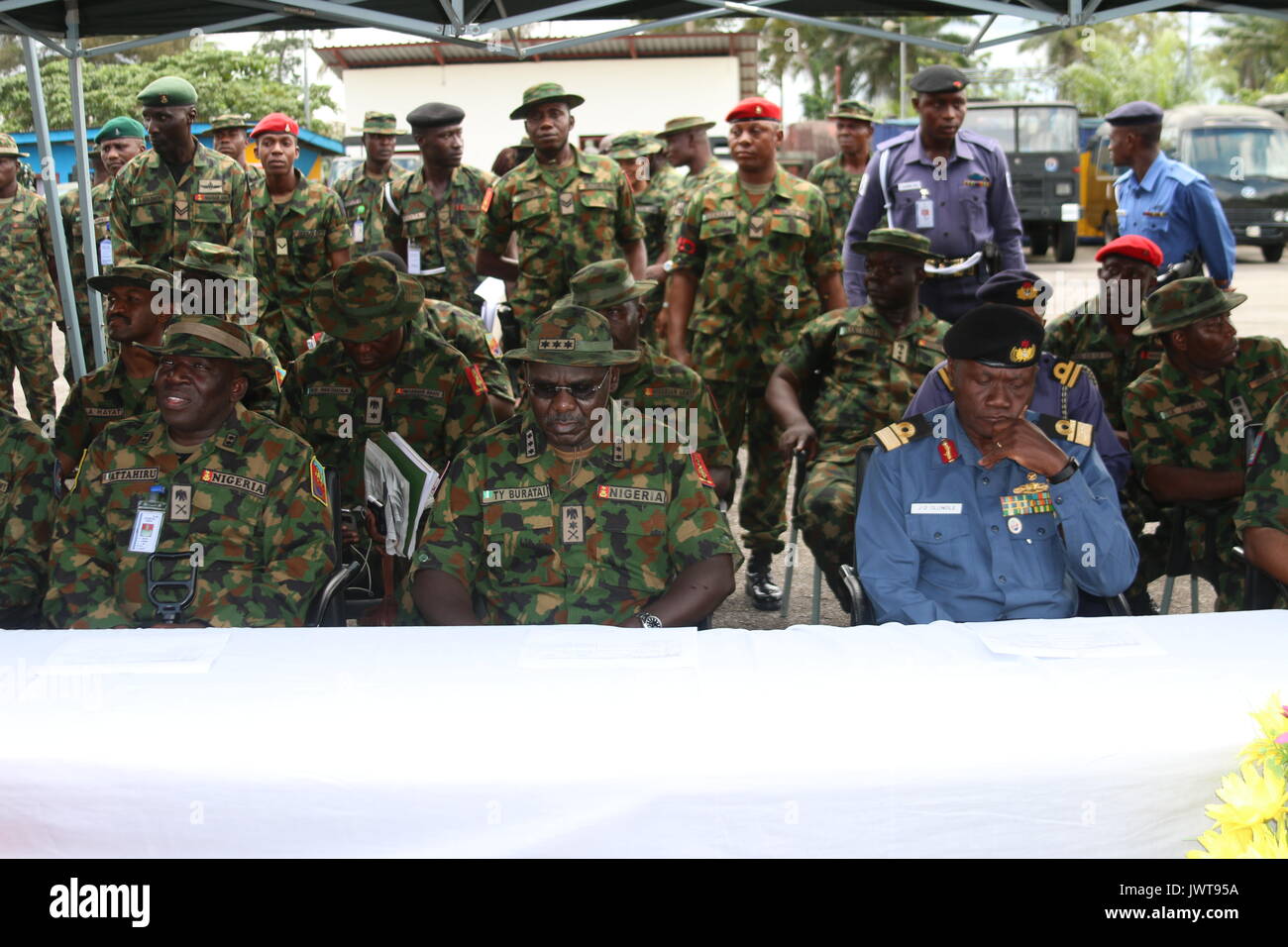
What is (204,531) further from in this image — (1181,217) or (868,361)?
(1181,217)

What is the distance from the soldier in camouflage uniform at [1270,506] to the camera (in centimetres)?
333

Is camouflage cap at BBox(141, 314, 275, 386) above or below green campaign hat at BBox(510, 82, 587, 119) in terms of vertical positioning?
below

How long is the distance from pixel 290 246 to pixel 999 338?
475cm

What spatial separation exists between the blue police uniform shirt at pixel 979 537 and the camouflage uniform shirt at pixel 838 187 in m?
5.83

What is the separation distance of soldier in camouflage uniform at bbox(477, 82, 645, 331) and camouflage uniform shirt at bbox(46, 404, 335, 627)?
9.51 feet

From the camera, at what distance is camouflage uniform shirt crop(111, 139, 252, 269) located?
21.1ft

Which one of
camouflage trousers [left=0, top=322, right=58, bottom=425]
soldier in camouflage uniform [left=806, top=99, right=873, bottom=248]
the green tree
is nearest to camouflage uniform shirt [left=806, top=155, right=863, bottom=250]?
soldier in camouflage uniform [left=806, top=99, right=873, bottom=248]

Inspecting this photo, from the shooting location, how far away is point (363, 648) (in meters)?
2.17

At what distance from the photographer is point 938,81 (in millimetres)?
5508

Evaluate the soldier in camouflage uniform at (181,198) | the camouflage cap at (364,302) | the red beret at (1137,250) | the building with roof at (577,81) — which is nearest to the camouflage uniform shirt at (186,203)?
the soldier in camouflage uniform at (181,198)

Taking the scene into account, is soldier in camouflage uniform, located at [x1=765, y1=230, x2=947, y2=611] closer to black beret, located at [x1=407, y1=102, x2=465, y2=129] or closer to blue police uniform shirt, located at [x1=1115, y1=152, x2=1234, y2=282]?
blue police uniform shirt, located at [x1=1115, y1=152, x2=1234, y2=282]

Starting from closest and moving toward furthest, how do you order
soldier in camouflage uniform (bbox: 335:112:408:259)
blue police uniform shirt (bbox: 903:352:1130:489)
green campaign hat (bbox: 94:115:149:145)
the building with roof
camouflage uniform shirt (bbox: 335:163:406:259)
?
1. blue police uniform shirt (bbox: 903:352:1130:489)
2. green campaign hat (bbox: 94:115:149:145)
3. camouflage uniform shirt (bbox: 335:163:406:259)
4. soldier in camouflage uniform (bbox: 335:112:408:259)
5. the building with roof
